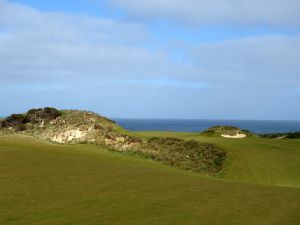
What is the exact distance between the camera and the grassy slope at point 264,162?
117 feet

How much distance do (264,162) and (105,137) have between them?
60.1ft

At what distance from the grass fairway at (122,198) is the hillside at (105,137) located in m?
11.6

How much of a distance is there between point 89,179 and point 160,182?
426 centimetres

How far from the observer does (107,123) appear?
185 feet

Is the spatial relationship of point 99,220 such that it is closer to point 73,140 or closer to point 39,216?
point 39,216

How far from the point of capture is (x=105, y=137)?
1927 inches

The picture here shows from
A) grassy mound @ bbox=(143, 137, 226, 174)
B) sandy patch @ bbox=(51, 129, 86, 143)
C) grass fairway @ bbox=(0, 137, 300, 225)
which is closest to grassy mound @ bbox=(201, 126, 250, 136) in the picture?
grassy mound @ bbox=(143, 137, 226, 174)

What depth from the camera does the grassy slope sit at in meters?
35.8

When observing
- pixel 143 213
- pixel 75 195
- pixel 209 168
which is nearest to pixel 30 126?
pixel 209 168

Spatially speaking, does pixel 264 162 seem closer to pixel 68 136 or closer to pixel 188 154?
pixel 188 154

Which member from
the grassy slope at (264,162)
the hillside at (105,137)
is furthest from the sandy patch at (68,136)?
the grassy slope at (264,162)

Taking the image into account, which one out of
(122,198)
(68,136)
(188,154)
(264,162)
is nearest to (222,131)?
(188,154)

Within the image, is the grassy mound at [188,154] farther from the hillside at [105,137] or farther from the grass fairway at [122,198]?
the grass fairway at [122,198]

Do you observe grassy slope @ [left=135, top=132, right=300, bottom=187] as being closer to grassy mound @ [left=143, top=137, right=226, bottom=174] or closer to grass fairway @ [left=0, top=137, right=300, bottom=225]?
grassy mound @ [left=143, top=137, right=226, bottom=174]
